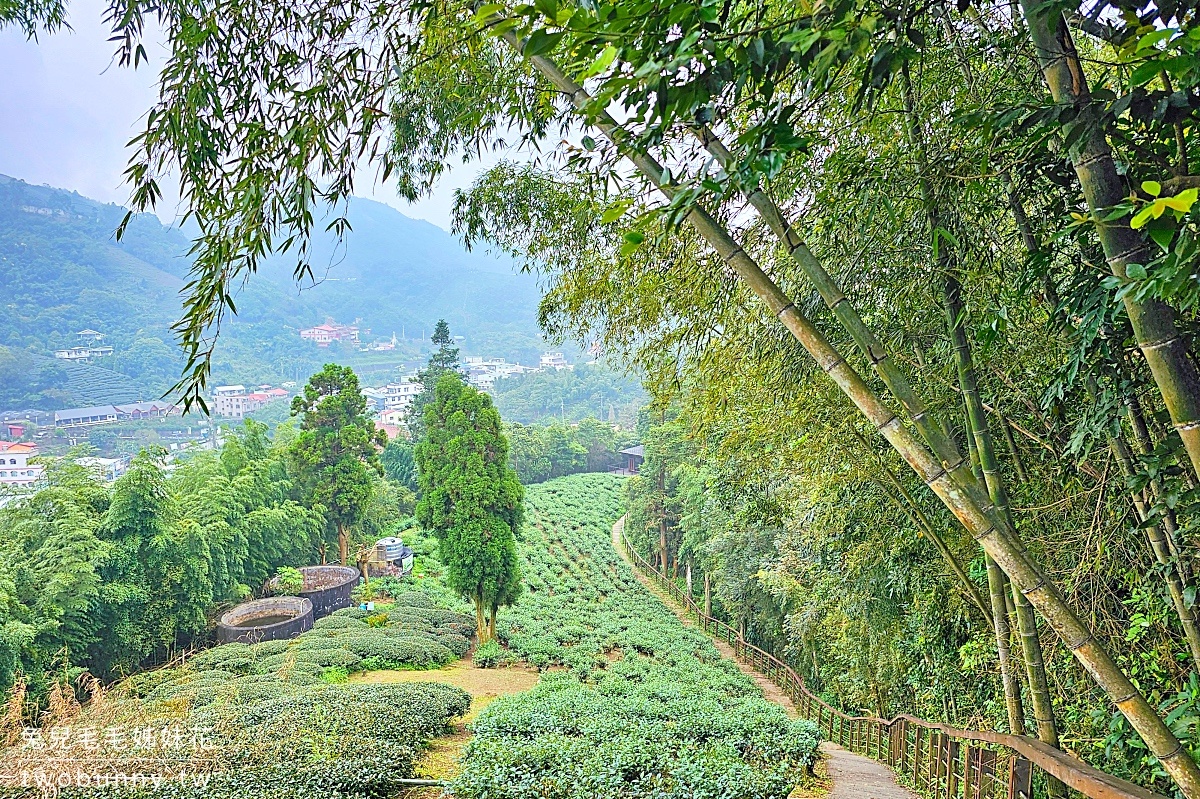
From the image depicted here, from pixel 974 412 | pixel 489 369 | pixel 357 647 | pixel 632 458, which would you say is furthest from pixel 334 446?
pixel 489 369

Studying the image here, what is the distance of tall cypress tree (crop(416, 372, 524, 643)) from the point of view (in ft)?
39.6

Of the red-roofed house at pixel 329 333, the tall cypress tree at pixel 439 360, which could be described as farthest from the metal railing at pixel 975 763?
the red-roofed house at pixel 329 333

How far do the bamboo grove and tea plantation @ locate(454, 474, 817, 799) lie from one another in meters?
2.41

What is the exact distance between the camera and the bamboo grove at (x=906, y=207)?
0.88 m

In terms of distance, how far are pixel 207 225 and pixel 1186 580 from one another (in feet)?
8.15

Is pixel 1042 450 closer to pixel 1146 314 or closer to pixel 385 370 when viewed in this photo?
pixel 1146 314

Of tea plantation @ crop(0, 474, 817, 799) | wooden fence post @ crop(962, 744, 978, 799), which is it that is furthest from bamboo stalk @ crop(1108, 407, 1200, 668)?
tea plantation @ crop(0, 474, 817, 799)

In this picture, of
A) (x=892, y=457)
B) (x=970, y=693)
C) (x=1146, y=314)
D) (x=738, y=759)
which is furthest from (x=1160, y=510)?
(x=738, y=759)

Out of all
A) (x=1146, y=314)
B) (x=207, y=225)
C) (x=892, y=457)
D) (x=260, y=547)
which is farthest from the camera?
(x=260, y=547)

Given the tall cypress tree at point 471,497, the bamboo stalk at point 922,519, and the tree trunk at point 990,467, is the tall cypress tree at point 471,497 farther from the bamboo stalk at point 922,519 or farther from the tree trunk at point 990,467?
the tree trunk at point 990,467

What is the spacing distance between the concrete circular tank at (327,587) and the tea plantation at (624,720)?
391 centimetres

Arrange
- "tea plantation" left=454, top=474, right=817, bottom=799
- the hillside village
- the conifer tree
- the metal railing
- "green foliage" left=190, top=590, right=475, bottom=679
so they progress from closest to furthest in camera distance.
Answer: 1. the metal railing
2. "tea plantation" left=454, top=474, right=817, bottom=799
3. "green foliage" left=190, top=590, right=475, bottom=679
4. the hillside village
5. the conifer tree

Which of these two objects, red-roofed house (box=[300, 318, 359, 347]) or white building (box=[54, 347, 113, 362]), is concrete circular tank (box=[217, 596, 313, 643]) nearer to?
white building (box=[54, 347, 113, 362])

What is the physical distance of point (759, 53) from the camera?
806 mm
